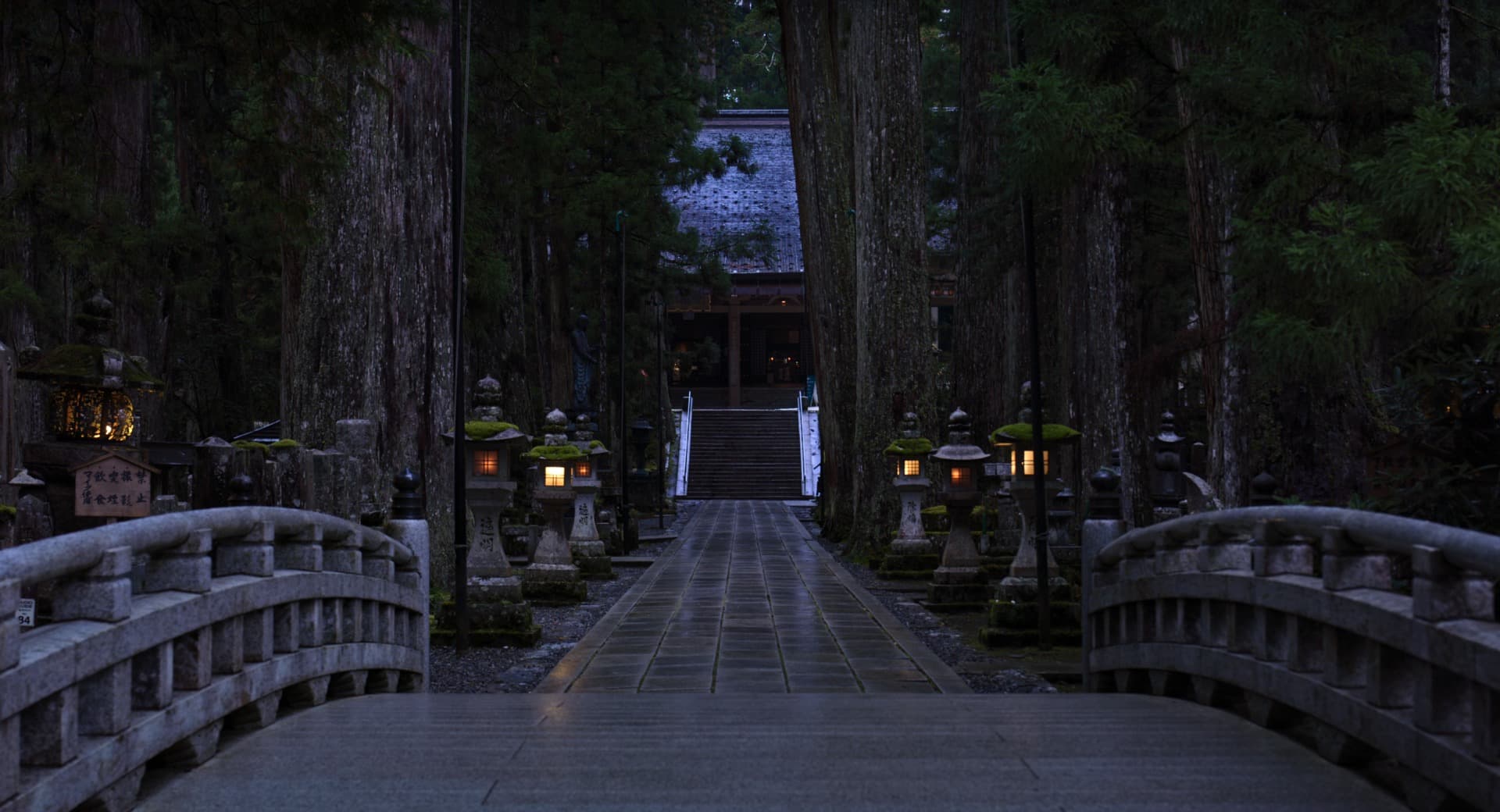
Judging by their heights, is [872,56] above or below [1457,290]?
above

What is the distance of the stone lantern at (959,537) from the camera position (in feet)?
50.3

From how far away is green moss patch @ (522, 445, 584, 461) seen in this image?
56.5ft

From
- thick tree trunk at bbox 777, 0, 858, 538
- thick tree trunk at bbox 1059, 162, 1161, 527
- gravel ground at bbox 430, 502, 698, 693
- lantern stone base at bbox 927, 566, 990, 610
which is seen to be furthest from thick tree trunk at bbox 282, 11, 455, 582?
thick tree trunk at bbox 777, 0, 858, 538

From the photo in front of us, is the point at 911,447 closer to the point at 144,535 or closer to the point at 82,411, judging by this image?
the point at 82,411

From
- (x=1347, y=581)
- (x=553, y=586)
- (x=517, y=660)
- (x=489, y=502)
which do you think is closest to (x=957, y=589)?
(x=553, y=586)

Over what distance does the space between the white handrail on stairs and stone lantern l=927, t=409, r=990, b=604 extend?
2659cm

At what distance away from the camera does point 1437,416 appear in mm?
6594

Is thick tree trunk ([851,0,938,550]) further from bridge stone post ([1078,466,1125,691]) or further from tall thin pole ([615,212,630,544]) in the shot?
bridge stone post ([1078,466,1125,691])

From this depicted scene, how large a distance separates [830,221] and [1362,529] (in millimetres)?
20092

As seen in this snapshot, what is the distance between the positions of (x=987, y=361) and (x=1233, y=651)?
22.9m

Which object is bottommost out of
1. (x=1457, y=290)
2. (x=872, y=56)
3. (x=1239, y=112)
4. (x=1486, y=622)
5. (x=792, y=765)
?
(x=792, y=765)

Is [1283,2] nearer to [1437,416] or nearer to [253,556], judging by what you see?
[1437,416]

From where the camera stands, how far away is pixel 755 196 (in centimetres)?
5944

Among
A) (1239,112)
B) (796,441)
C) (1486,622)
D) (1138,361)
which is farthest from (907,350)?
(796,441)
